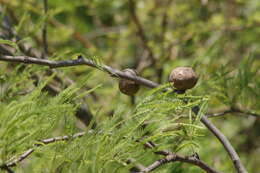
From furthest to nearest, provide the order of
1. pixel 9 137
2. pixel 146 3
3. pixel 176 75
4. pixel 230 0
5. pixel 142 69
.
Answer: pixel 146 3, pixel 230 0, pixel 142 69, pixel 176 75, pixel 9 137

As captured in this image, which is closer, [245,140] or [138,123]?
[138,123]

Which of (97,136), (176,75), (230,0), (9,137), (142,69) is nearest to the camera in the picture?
(9,137)

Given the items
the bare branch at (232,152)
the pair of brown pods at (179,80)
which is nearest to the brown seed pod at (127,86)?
the pair of brown pods at (179,80)

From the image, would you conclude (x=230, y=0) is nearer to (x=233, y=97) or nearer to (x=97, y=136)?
(x=233, y=97)

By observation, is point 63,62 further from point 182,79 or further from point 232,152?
point 232,152

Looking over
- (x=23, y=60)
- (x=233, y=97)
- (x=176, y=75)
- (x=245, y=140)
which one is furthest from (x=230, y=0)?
(x=23, y=60)

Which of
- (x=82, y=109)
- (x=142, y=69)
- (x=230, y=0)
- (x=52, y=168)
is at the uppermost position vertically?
(x=230, y=0)

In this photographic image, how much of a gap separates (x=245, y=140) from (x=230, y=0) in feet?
3.11

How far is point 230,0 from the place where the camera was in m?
2.19

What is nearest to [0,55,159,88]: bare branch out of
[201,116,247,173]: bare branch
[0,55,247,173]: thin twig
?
[0,55,247,173]: thin twig

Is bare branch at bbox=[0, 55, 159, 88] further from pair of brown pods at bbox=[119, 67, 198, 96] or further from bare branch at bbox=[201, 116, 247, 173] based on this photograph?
bare branch at bbox=[201, 116, 247, 173]

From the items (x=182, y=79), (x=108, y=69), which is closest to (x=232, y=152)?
(x=182, y=79)

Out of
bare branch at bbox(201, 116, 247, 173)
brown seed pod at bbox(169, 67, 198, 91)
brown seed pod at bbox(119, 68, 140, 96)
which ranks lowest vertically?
bare branch at bbox(201, 116, 247, 173)

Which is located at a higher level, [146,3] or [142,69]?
[146,3]
